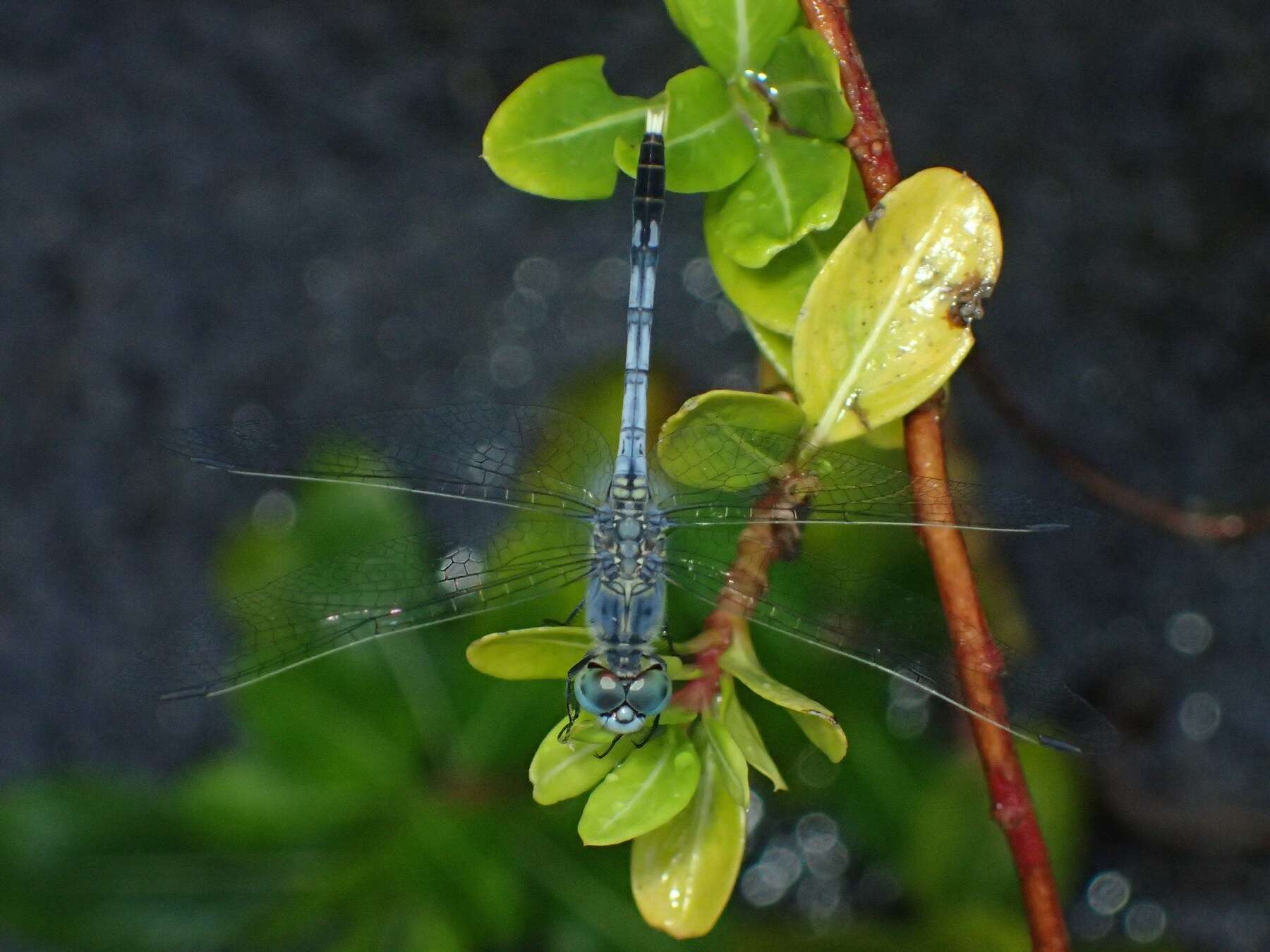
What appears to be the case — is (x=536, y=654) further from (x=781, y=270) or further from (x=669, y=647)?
(x=781, y=270)

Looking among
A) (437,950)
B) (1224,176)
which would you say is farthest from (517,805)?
(1224,176)

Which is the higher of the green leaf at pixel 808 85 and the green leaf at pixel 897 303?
the green leaf at pixel 808 85

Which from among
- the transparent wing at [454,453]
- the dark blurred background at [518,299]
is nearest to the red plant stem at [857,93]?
the transparent wing at [454,453]

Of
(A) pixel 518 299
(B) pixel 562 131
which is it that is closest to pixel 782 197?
(B) pixel 562 131

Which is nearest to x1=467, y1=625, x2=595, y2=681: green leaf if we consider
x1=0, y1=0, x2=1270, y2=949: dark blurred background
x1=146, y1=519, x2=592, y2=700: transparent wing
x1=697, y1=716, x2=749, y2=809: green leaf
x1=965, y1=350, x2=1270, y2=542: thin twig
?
x1=697, y1=716, x2=749, y2=809: green leaf

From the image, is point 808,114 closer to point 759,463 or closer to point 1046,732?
point 759,463

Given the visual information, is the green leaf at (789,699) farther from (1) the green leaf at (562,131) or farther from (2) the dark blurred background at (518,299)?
(2) the dark blurred background at (518,299)
